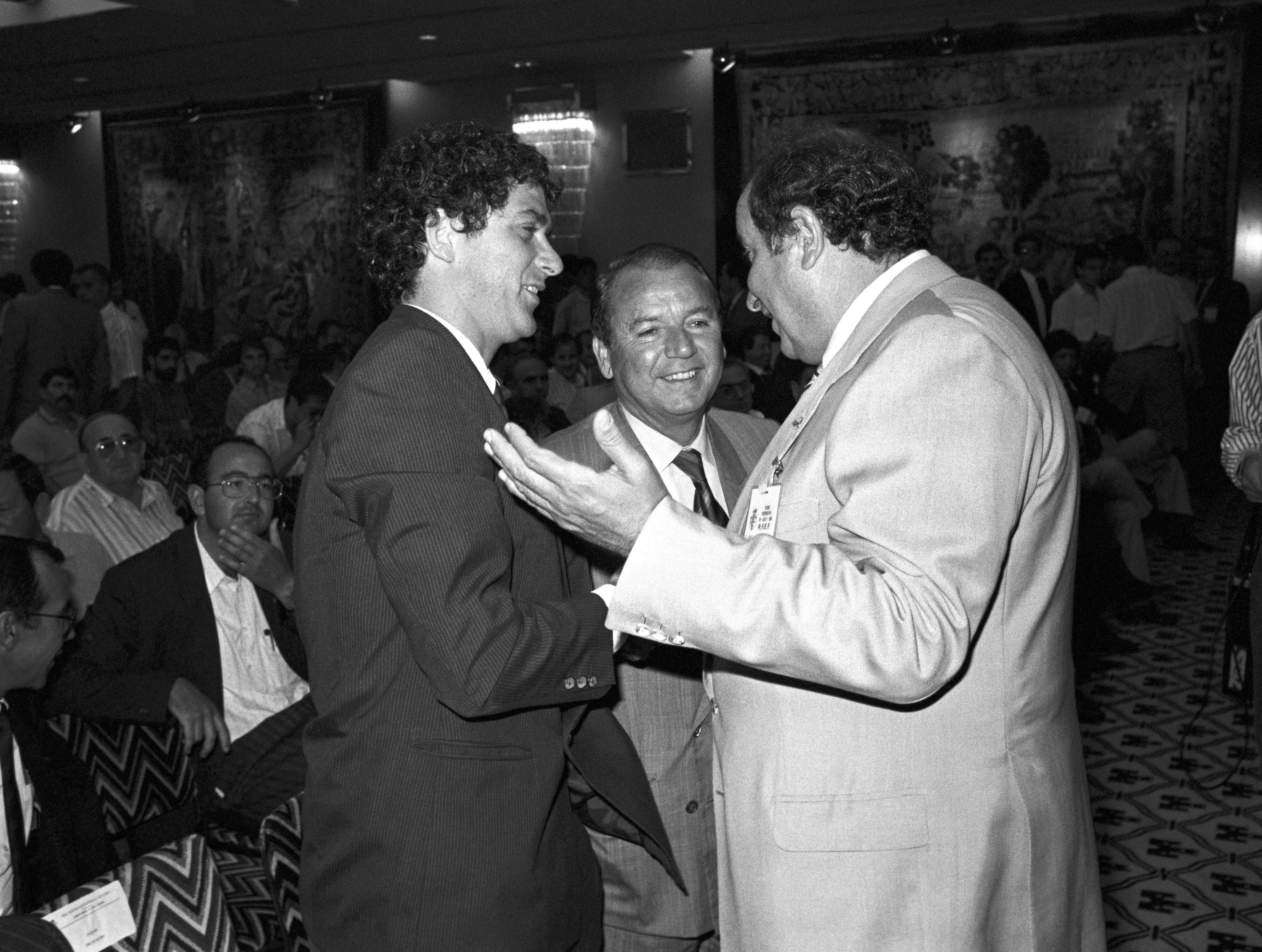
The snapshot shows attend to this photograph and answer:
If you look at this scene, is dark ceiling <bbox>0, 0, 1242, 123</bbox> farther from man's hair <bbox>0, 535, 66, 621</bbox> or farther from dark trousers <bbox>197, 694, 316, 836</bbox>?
man's hair <bbox>0, 535, 66, 621</bbox>

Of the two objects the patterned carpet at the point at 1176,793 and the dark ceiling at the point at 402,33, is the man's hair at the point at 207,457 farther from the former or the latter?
the dark ceiling at the point at 402,33

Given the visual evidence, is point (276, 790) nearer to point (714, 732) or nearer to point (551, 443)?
point (551, 443)

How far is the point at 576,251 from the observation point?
12078mm

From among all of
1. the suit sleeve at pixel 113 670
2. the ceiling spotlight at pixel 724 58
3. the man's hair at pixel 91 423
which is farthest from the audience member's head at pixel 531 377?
the ceiling spotlight at pixel 724 58

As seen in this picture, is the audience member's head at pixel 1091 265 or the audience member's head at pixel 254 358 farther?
the audience member's head at pixel 1091 265

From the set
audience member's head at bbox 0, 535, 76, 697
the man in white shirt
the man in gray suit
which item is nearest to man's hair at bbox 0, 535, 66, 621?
audience member's head at bbox 0, 535, 76, 697

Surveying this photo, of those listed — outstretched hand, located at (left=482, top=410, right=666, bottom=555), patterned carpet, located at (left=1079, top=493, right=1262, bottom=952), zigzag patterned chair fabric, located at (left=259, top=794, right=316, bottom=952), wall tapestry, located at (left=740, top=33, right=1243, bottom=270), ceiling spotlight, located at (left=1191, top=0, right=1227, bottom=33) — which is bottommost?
patterned carpet, located at (left=1079, top=493, right=1262, bottom=952)

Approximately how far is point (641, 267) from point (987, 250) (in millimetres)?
8572

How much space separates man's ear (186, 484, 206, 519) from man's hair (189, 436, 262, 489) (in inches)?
0.4

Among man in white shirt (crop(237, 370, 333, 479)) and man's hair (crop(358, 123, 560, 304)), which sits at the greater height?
man's hair (crop(358, 123, 560, 304))

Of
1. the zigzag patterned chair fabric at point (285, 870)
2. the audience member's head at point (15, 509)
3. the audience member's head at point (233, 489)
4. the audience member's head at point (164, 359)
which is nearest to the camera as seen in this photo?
the zigzag patterned chair fabric at point (285, 870)

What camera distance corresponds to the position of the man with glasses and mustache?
19.0 ft

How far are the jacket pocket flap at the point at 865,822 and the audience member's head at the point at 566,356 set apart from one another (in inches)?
274

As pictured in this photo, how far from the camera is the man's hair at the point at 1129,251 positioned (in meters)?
9.19
